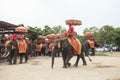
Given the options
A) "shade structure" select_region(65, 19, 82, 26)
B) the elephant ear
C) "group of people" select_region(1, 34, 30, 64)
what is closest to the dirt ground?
the elephant ear

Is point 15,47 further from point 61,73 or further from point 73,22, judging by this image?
point 61,73

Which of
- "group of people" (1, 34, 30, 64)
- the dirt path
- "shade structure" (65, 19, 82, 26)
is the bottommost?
the dirt path

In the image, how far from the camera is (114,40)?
66500mm

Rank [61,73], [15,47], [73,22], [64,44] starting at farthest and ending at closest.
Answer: [15,47] < [73,22] < [64,44] < [61,73]

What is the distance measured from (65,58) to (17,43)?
4.32m

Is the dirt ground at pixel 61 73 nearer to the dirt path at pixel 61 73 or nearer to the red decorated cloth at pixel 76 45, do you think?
the dirt path at pixel 61 73

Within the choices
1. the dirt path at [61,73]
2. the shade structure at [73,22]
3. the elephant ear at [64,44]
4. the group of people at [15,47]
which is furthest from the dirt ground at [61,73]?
the group of people at [15,47]

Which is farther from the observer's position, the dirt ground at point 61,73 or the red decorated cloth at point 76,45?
the red decorated cloth at point 76,45

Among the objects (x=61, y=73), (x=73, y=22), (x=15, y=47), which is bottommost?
(x=61, y=73)

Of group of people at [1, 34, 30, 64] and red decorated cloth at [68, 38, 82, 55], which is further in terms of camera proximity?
group of people at [1, 34, 30, 64]

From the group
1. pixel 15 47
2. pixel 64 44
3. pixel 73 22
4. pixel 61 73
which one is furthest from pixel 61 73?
pixel 15 47

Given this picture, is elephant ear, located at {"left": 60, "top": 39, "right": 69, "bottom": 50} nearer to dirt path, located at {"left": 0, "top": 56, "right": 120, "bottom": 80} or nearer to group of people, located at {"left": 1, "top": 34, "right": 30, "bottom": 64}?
dirt path, located at {"left": 0, "top": 56, "right": 120, "bottom": 80}

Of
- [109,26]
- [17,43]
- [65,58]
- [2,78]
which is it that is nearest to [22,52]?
[17,43]

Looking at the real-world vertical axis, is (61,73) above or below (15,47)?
below
